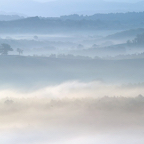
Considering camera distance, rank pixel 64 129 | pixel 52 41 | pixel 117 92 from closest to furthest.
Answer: pixel 64 129, pixel 117 92, pixel 52 41

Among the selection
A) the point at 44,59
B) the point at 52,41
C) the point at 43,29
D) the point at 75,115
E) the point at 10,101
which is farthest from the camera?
the point at 43,29

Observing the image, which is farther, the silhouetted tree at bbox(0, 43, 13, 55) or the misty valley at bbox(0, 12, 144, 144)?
the silhouetted tree at bbox(0, 43, 13, 55)

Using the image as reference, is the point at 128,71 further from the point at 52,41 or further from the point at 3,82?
the point at 52,41

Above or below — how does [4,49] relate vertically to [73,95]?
above

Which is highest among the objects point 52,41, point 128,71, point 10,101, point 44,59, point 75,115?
point 52,41

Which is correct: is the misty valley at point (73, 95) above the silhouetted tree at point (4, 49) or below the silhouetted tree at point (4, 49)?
below

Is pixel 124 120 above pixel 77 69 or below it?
below

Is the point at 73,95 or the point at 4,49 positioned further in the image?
the point at 4,49

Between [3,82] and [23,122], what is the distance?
249 cm

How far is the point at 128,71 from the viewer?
9.08m

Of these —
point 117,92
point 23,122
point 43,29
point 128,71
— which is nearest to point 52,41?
point 43,29

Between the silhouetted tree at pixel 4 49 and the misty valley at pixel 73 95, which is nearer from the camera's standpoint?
the misty valley at pixel 73 95

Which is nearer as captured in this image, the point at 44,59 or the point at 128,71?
the point at 128,71

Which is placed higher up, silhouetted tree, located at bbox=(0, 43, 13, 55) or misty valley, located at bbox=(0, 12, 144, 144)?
silhouetted tree, located at bbox=(0, 43, 13, 55)
